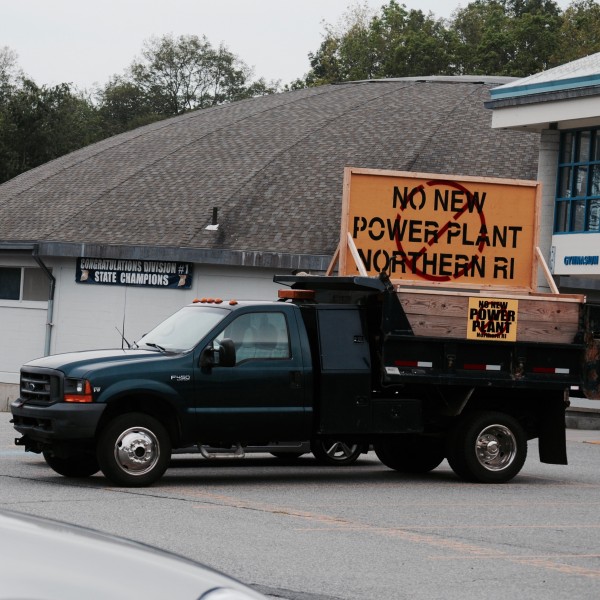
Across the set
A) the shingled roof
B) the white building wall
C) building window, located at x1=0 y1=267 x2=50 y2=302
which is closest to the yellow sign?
the shingled roof

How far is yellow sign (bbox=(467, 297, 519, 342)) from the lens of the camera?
49.1ft

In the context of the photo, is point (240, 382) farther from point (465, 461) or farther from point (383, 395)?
point (465, 461)

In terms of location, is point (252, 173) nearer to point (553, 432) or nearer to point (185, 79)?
point (553, 432)

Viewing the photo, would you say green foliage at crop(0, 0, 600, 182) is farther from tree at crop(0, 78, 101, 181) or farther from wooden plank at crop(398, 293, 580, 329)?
wooden plank at crop(398, 293, 580, 329)

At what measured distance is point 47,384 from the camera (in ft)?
44.9

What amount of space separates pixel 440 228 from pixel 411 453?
291 cm

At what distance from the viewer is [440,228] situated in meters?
16.8

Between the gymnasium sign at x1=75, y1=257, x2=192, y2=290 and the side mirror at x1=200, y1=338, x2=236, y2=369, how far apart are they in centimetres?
1895

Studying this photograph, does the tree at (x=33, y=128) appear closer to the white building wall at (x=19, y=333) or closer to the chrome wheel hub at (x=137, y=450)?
the white building wall at (x=19, y=333)

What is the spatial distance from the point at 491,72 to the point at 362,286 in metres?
61.1

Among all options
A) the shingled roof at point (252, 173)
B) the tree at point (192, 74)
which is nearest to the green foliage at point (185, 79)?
the tree at point (192, 74)

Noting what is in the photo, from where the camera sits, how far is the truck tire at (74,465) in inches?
568

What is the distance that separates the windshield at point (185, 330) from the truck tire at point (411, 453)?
2.94 metres

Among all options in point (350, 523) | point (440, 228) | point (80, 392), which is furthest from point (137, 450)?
point (440, 228)
